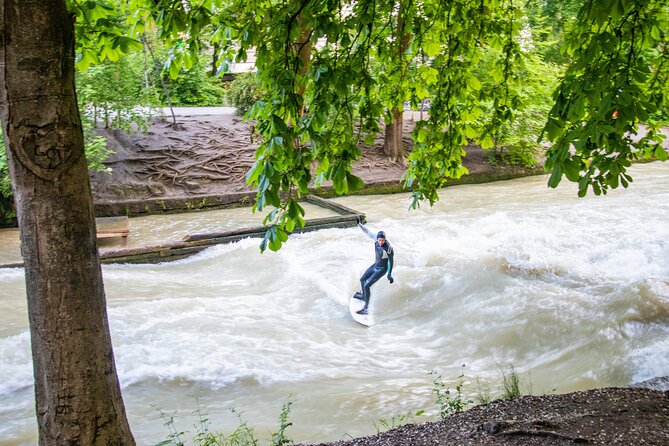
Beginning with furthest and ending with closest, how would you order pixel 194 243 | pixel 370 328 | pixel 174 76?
1. pixel 194 243
2. pixel 370 328
3. pixel 174 76

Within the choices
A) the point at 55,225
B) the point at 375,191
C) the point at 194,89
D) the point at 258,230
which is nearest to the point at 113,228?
the point at 258,230

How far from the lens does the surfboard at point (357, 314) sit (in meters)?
10.5

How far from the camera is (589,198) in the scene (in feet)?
61.0

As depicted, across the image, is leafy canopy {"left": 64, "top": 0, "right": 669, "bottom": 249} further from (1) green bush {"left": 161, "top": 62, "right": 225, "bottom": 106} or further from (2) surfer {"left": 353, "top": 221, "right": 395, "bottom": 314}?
(1) green bush {"left": 161, "top": 62, "right": 225, "bottom": 106}

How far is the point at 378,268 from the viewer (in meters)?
10.9

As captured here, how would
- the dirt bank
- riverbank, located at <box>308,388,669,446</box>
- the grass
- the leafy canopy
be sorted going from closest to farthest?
the leafy canopy
riverbank, located at <box>308,388,669,446</box>
the dirt bank
the grass

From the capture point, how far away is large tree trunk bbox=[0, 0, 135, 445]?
126 inches

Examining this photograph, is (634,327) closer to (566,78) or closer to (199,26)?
(566,78)

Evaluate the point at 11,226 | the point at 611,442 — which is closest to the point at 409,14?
the point at 611,442

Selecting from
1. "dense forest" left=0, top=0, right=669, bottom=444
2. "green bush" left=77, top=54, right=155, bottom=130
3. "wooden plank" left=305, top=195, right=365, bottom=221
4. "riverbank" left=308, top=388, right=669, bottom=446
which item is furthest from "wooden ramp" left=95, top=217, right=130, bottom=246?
"riverbank" left=308, top=388, right=669, bottom=446

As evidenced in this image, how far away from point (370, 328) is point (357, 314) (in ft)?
1.35

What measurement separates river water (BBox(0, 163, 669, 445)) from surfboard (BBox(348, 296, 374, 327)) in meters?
0.15

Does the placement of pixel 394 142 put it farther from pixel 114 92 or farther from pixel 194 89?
pixel 194 89

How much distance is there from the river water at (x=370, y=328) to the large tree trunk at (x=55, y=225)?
3.32 metres
